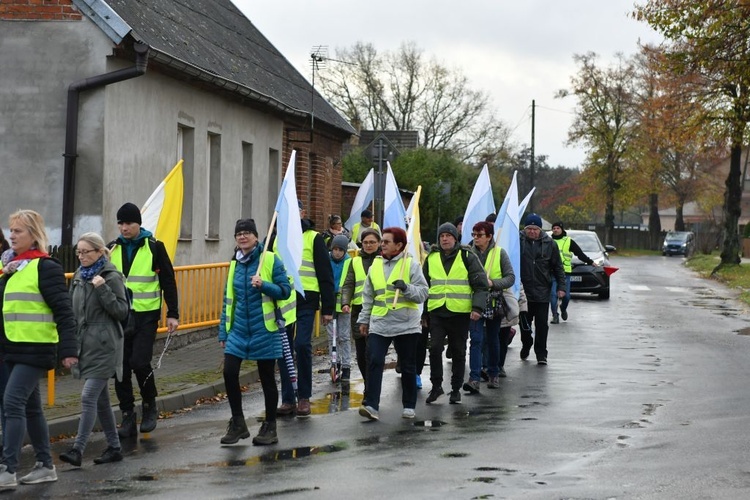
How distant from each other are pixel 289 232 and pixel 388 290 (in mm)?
984

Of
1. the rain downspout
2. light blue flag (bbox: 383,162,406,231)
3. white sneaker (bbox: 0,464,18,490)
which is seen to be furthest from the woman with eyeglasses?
the rain downspout

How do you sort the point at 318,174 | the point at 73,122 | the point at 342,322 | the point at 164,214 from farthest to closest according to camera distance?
1. the point at 318,174
2. the point at 73,122
3. the point at 342,322
4. the point at 164,214

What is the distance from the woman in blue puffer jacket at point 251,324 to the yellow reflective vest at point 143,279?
2.38ft

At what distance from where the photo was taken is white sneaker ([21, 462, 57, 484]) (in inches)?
297

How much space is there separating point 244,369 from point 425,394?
2422mm

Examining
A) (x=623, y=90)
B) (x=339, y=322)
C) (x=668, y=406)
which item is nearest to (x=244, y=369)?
(x=339, y=322)

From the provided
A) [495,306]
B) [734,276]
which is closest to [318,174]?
[495,306]

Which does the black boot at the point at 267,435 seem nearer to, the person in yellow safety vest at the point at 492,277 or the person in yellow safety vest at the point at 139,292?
the person in yellow safety vest at the point at 139,292

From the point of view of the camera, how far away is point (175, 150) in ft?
57.8

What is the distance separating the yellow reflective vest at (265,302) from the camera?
9.06 meters

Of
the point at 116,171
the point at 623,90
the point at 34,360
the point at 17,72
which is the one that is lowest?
the point at 34,360

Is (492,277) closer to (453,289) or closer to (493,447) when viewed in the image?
(453,289)

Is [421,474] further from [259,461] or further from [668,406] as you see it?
[668,406]

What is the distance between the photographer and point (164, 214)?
10.7 metres
